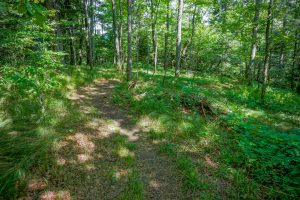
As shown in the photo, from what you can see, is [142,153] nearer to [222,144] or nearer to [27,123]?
[222,144]

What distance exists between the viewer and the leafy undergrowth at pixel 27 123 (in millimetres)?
2928

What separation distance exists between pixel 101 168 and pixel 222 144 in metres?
3.22

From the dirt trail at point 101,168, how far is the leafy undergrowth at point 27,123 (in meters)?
0.30

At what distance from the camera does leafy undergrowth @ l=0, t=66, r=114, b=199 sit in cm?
293

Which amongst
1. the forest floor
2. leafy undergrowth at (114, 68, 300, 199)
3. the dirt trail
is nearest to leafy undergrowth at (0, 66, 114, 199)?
the forest floor

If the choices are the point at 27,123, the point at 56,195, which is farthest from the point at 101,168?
the point at 27,123

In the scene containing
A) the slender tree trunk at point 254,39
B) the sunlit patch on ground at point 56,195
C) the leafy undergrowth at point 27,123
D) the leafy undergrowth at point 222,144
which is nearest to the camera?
the leafy undergrowth at point 27,123

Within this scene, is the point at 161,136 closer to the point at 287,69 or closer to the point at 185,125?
the point at 185,125

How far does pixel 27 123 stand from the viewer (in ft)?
13.9

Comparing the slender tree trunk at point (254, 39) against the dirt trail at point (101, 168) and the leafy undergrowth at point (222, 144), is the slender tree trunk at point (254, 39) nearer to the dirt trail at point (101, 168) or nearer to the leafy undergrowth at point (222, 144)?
the leafy undergrowth at point (222, 144)

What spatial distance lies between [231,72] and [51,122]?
23.9 metres

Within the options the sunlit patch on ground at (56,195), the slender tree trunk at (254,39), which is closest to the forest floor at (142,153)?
the sunlit patch on ground at (56,195)

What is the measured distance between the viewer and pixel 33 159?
11.1 ft

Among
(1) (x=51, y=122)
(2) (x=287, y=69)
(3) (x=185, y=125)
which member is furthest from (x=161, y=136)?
(2) (x=287, y=69)
